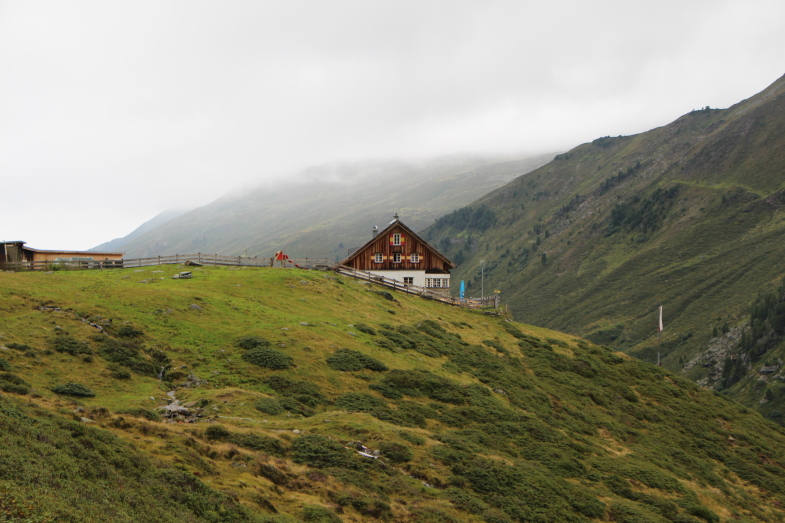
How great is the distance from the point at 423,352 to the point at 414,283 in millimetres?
35042

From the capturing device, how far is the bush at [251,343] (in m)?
34.1

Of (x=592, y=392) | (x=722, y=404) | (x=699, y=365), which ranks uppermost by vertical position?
(x=592, y=392)

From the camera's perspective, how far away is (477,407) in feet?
114

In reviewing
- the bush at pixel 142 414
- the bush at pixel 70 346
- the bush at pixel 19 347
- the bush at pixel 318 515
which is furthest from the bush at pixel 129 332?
the bush at pixel 318 515

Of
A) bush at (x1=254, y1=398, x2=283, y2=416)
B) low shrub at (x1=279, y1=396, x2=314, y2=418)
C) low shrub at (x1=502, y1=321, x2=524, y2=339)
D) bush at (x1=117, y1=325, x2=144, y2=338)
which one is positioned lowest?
low shrub at (x1=502, y1=321, x2=524, y2=339)

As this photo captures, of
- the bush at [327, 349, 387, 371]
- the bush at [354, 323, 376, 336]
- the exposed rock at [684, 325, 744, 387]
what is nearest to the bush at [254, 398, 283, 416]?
the bush at [327, 349, 387, 371]

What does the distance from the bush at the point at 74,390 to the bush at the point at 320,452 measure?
10.0 metres

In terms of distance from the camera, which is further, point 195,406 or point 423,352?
point 423,352

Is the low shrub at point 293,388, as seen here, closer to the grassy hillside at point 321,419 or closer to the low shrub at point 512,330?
the grassy hillside at point 321,419

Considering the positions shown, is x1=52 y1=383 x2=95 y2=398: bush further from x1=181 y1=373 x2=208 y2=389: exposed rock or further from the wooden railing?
the wooden railing

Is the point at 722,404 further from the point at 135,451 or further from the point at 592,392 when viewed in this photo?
the point at 135,451

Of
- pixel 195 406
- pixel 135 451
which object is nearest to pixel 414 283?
pixel 195 406

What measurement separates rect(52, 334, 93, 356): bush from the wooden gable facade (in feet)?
165

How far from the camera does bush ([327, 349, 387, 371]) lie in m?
34.9
